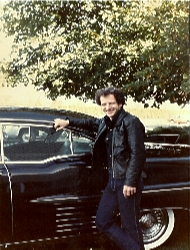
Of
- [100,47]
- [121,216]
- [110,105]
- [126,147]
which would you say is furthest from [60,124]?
[100,47]

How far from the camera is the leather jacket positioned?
1.88 metres

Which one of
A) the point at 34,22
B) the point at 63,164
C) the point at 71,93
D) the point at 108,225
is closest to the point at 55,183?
the point at 63,164

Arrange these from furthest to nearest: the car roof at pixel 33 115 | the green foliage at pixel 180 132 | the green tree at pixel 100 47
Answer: the green foliage at pixel 180 132 < the green tree at pixel 100 47 < the car roof at pixel 33 115

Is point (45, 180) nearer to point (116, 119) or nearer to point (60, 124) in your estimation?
point (60, 124)

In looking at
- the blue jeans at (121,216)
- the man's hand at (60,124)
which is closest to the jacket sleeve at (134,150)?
the blue jeans at (121,216)

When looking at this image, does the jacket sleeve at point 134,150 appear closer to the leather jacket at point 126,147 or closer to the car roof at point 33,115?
the leather jacket at point 126,147

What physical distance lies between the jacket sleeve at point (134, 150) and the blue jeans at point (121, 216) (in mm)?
135

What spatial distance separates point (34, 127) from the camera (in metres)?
2.16

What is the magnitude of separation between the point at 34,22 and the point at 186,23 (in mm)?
1355

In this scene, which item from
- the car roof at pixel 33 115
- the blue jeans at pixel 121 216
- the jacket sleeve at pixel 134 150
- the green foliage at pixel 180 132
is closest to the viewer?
the jacket sleeve at pixel 134 150

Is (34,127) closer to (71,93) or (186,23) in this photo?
(71,93)

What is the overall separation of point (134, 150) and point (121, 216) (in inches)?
19.5

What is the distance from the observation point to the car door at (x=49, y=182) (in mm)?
2104

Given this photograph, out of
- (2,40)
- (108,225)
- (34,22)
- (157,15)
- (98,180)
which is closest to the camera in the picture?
(108,225)
